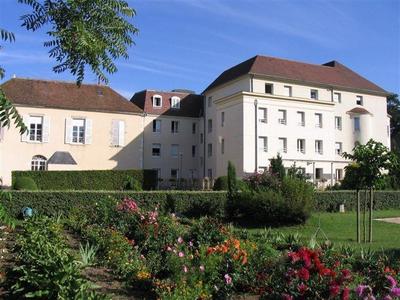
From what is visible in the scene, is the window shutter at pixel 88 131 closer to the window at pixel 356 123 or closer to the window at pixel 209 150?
the window at pixel 209 150

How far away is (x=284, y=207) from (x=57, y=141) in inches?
1193

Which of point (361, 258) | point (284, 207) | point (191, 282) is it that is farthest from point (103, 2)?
point (284, 207)

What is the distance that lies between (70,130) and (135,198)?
26.0 m

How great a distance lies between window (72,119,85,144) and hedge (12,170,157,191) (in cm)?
1131

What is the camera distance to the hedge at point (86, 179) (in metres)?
32.7

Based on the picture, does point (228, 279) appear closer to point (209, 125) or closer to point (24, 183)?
point (24, 183)

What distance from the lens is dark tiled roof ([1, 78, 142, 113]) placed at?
141 ft

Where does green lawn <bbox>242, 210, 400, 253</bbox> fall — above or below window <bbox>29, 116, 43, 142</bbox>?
below

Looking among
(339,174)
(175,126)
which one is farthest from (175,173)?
(339,174)

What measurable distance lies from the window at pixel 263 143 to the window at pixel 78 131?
16210 millimetres

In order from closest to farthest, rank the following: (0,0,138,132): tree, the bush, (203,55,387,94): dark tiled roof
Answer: (0,0,138,132): tree < the bush < (203,55,387,94): dark tiled roof

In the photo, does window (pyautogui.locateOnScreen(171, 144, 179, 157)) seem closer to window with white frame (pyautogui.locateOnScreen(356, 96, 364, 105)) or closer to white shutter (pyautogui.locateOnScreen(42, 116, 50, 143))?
white shutter (pyautogui.locateOnScreen(42, 116, 50, 143))

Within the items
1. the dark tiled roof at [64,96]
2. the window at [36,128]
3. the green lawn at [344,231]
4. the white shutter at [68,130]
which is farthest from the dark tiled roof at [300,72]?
the green lawn at [344,231]

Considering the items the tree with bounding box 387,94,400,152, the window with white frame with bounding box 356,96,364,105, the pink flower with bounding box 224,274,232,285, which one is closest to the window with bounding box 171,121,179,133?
the window with white frame with bounding box 356,96,364,105
